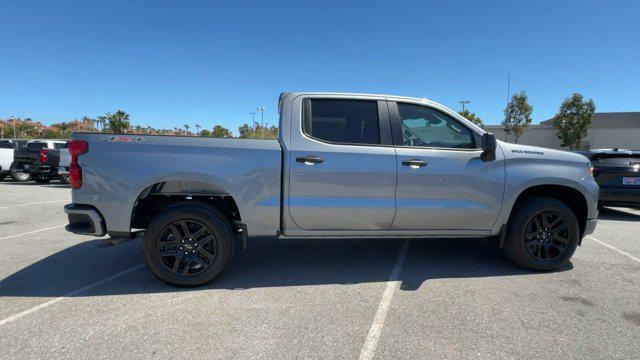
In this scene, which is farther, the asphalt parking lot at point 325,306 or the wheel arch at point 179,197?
the wheel arch at point 179,197

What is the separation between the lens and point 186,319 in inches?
119

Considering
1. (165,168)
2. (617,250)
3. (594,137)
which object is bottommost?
(617,250)

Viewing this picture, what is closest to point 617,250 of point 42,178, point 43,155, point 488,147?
point 488,147

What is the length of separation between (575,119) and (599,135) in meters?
8.36

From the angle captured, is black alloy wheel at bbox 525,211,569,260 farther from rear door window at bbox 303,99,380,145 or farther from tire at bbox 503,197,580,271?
rear door window at bbox 303,99,380,145

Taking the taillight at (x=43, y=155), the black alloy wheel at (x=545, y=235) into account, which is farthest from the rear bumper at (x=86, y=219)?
the taillight at (x=43, y=155)

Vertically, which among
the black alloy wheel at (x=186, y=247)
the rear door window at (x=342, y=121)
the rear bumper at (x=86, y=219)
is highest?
the rear door window at (x=342, y=121)

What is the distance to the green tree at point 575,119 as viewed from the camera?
1597 inches

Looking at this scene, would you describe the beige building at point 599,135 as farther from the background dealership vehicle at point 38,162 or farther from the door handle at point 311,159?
the door handle at point 311,159

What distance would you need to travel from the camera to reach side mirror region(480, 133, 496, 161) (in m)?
3.79

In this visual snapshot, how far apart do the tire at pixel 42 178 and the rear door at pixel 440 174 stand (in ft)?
53.0

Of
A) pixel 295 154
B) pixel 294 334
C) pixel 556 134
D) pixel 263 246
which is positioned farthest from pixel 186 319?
pixel 556 134

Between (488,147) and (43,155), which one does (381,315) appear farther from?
(43,155)

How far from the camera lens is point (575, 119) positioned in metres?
40.9
